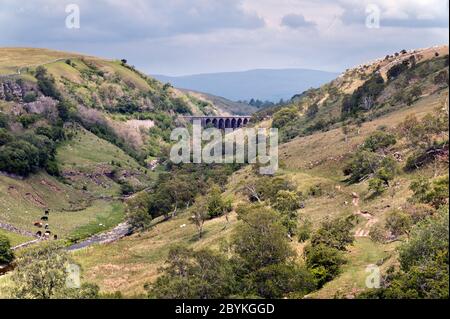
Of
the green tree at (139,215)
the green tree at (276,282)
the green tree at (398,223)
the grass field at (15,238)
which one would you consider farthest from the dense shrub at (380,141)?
the grass field at (15,238)

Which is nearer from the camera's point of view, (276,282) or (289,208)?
(276,282)

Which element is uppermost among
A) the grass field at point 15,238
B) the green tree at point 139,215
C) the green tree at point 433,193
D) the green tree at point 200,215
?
the green tree at point 433,193

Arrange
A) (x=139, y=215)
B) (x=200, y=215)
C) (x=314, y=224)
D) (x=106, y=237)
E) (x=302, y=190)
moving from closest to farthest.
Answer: (x=314, y=224), (x=302, y=190), (x=200, y=215), (x=139, y=215), (x=106, y=237)

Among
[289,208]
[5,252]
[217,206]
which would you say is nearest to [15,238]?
[5,252]

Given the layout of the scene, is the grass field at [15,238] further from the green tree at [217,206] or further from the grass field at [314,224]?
the green tree at [217,206]

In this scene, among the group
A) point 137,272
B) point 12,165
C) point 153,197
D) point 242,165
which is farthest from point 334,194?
point 12,165

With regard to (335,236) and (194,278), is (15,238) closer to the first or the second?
(335,236)

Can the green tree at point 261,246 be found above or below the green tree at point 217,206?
above

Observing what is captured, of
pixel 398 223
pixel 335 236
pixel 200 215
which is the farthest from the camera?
pixel 200 215

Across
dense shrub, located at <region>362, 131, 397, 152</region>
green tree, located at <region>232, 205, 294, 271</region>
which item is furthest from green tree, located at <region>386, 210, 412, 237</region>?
dense shrub, located at <region>362, 131, 397, 152</region>

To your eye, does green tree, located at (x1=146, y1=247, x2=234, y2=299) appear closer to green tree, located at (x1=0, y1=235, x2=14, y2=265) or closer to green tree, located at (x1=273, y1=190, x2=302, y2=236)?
green tree, located at (x1=273, y1=190, x2=302, y2=236)

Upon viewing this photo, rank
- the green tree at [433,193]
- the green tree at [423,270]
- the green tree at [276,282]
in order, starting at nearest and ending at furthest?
the green tree at [423,270] → the green tree at [276,282] → the green tree at [433,193]
